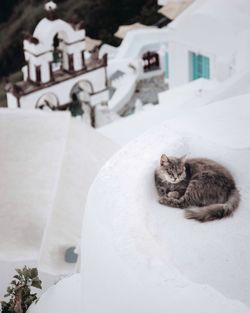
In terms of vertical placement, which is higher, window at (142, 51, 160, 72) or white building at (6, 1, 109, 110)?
window at (142, 51, 160, 72)

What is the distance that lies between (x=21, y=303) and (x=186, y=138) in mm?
2574

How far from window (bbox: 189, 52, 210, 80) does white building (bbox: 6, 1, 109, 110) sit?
265cm

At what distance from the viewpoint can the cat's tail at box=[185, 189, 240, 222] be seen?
7508 millimetres

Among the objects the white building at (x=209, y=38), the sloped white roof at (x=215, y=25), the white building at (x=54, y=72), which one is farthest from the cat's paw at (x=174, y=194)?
the white building at (x=54, y=72)

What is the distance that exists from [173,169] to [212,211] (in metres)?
0.58

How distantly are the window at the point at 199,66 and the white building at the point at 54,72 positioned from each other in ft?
8.69

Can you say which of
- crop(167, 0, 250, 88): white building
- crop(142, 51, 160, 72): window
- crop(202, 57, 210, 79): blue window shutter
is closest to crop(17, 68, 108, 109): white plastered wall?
crop(167, 0, 250, 88): white building

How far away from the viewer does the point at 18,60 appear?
149 feet

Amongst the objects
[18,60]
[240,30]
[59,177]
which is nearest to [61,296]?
[59,177]

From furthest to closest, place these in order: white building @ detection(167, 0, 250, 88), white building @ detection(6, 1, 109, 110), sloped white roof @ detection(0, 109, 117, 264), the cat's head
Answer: white building @ detection(6, 1, 109, 110) < white building @ detection(167, 0, 250, 88) < sloped white roof @ detection(0, 109, 117, 264) < the cat's head

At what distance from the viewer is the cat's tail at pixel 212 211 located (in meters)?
7.51

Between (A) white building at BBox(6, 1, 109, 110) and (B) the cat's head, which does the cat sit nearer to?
(B) the cat's head

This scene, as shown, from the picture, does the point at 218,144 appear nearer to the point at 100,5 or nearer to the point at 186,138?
the point at 186,138

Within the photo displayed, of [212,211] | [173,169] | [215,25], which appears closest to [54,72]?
[215,25]
